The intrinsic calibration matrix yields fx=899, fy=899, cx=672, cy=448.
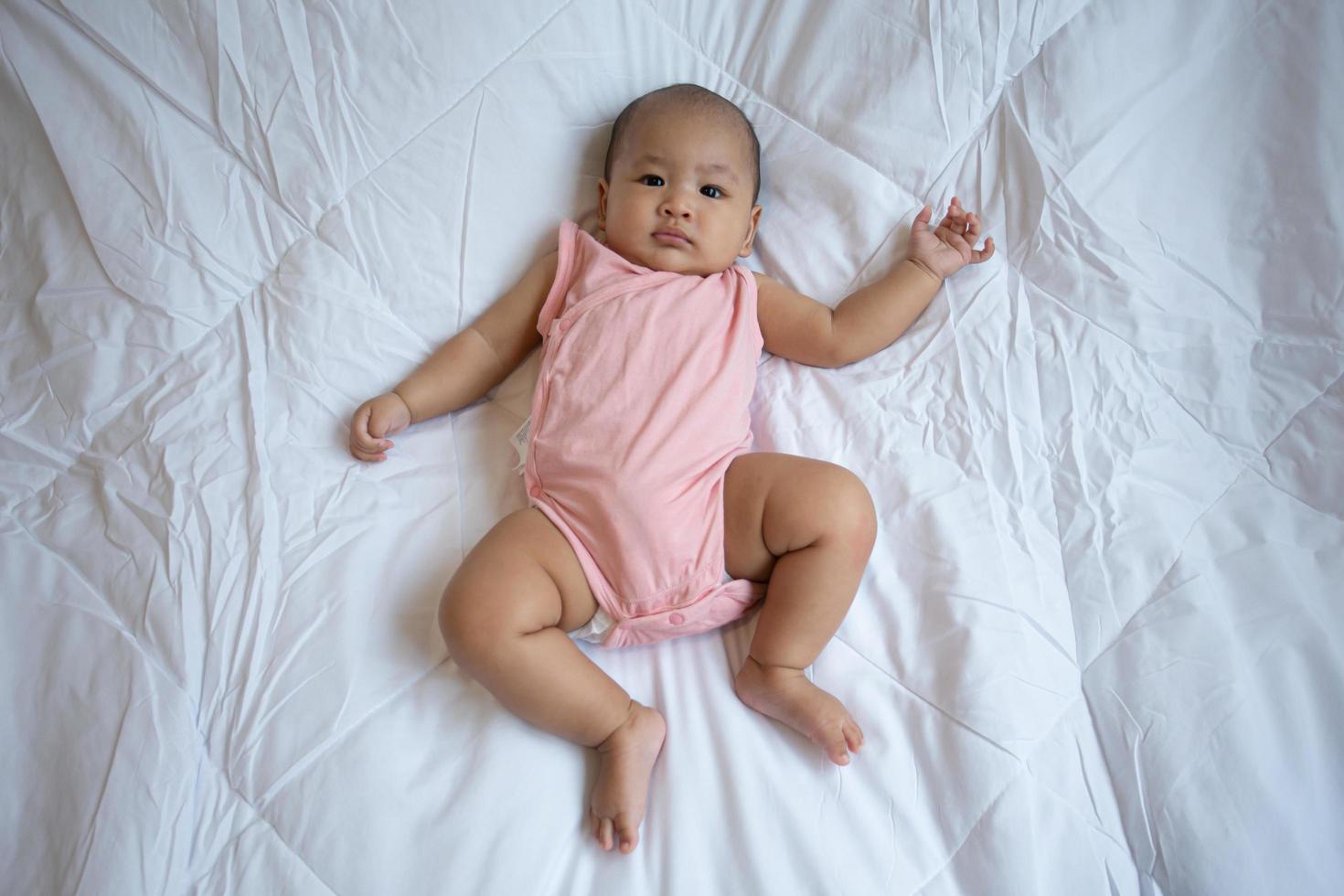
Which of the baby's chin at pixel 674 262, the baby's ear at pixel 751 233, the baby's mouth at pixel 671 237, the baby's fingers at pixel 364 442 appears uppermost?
the baby's ear at pixel 751 233

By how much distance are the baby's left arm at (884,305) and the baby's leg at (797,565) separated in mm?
184

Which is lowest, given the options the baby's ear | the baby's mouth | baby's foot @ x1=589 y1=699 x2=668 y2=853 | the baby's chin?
baby's foot @ x1=589 y1=699 x2=668 y2=853

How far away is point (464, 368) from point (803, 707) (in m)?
0.58

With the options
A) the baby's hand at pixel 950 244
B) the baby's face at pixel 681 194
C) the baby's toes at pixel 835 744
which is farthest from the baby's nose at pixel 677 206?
the baby's toes at pixel 835 744

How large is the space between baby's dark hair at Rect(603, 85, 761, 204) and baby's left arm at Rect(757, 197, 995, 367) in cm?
19

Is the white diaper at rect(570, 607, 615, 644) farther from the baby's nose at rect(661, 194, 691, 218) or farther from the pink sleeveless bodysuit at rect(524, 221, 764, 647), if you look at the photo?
the baby's nose at rect(661, 194, 691, 218)

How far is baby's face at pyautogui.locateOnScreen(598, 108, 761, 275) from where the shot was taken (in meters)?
1.14

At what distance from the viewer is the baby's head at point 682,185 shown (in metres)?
1.14

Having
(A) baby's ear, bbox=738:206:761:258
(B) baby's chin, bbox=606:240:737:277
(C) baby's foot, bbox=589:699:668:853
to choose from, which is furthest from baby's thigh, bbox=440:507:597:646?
(A) baby's ear, bbox=738:206:761:258

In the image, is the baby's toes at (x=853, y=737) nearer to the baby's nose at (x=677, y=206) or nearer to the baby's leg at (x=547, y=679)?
the baby's leg at (x=547, y=679)

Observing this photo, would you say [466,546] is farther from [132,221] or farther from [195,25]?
[195,25]

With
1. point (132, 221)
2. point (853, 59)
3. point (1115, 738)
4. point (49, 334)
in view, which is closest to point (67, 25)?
point (132, 221)

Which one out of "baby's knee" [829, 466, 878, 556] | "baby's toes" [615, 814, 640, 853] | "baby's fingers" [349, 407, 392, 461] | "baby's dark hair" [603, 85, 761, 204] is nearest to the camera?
"baby's toes" [615, 814, 640, 853]

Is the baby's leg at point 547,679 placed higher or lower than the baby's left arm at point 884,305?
lower
